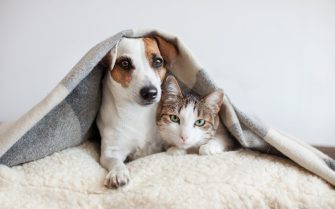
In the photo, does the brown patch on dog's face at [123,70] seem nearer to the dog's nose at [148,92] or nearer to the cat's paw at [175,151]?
the dog's nose at [148,92]

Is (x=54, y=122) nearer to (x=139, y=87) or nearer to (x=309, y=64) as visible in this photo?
(x=139, y=87)

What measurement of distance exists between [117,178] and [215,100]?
0.35m

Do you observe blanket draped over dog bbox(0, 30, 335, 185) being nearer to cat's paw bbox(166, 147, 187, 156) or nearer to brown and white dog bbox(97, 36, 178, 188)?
brown and white dog bbox(97, 36, 178, 188)

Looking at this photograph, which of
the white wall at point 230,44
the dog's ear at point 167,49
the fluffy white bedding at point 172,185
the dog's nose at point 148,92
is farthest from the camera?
the white wall at point 230,44

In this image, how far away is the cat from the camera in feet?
3.51

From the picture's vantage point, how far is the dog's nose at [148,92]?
101 cm

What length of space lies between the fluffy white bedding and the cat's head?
0.06m

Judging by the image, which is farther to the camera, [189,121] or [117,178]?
[189,121]

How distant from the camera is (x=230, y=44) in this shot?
1.47 m

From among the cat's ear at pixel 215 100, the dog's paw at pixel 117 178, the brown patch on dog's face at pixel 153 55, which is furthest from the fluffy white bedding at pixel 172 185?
the brown patch on dog's face at pixel 153 55

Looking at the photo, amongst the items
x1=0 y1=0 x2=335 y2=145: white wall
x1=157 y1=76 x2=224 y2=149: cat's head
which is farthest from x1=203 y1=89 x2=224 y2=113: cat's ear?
x1=0 y1=0 x2=335 y2=145: white wall

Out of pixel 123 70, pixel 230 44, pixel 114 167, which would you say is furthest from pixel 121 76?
pixel 230 44

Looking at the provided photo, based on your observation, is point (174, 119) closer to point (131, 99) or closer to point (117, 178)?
point (131, 99)

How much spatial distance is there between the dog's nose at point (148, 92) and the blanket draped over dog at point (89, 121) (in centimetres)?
14
